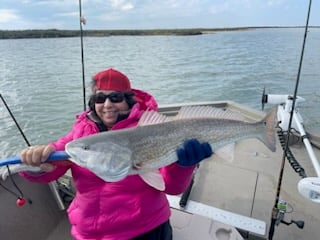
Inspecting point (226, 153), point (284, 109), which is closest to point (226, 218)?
point (226, 153)

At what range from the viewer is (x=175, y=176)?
1885 mm

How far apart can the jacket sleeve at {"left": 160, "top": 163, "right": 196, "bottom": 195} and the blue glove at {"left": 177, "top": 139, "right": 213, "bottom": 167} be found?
154 mm

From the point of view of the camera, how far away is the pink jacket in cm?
188

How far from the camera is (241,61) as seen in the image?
1814 cm

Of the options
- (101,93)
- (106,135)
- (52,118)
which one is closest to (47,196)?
(101,93)

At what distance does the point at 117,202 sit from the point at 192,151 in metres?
0.58

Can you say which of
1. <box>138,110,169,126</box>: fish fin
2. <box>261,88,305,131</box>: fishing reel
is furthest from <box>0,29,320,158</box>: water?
<box>138,110,169,126</box>: fish fin

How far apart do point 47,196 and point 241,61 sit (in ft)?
54.8

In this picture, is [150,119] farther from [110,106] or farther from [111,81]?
[111,81]

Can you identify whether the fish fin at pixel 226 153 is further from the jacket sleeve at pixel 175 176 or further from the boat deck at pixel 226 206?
the jacket sleeve at pixel 175 176

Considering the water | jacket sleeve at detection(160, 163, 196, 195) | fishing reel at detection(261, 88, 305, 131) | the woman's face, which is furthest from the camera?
the water

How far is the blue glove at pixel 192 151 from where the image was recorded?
1.67 meters

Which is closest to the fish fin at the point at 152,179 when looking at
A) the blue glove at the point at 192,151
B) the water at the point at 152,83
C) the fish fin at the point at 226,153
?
the blue glove at the point at 192,151

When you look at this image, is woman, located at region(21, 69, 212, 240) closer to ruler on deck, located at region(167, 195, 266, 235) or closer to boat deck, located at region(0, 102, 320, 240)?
boat deck, located at region(0, 102, 320, 240)
